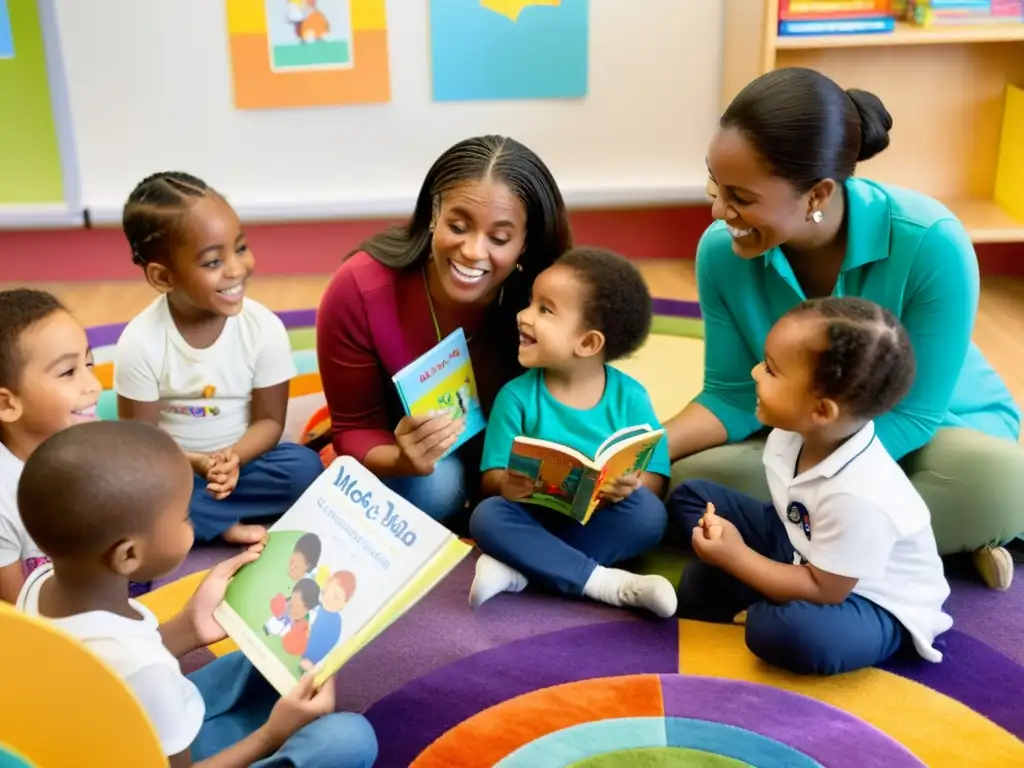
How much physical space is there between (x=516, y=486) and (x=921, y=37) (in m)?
1.92

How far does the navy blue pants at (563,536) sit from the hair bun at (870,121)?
665 millimetres

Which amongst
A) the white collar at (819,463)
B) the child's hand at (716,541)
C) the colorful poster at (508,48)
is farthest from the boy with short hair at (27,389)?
the colorful poster at (508,48)

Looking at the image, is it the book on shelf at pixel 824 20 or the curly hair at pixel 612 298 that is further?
the book on shelf at pixel 824 20

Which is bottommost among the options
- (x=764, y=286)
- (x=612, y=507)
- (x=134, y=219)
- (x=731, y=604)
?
(x=731, y=604)

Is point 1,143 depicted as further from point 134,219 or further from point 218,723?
point 218,723

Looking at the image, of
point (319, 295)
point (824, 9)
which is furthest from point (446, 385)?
point (824, 9)

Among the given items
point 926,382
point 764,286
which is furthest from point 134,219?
point 926,382

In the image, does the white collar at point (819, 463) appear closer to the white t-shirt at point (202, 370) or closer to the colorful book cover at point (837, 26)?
the white t-shirt at point (202, 370)

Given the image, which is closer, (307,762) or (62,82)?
→ (307,762)

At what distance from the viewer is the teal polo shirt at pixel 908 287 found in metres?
1.75

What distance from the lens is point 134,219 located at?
6.32ft

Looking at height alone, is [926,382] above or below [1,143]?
below

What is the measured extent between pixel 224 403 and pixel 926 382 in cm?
121

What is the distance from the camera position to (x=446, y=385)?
1.86m
